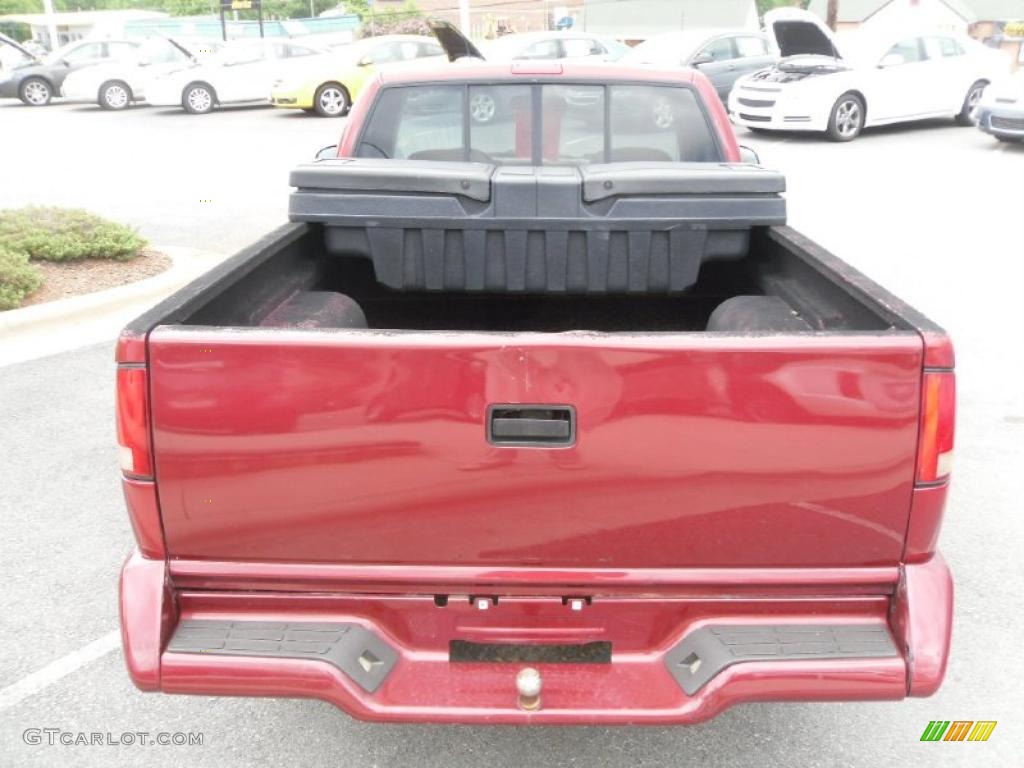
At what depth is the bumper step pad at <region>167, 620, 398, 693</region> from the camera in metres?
2.22

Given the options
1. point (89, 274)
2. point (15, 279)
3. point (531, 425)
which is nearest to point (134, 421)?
point (531, 425)

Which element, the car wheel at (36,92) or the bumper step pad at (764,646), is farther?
the car wheel at (36,92)

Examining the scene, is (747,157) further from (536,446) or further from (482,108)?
(536,446)

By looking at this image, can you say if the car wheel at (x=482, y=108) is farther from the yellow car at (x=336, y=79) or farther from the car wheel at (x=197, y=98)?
the car wheel at (x=197, y=98)

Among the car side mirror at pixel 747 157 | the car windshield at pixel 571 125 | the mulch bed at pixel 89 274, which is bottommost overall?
the mulch bed at pixel 89 274

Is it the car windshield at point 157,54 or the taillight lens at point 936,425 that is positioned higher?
the car windshield at point 157,54

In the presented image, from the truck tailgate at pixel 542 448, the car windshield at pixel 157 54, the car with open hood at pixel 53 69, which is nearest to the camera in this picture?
the truck tailgate at pixel 542 448

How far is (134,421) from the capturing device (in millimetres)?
2121

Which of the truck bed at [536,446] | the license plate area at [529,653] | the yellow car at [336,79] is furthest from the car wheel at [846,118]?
the license plate area at [529,653]

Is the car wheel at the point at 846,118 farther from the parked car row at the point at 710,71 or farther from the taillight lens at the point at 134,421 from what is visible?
the taillight lens at the point at 134,421

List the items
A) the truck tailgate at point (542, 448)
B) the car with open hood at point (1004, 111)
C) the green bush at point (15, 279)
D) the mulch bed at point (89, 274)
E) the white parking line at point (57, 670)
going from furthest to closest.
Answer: the car with open hood at point (1004, 111) < the mulch bed at point (89, 274) < the green bush at point (15, 279) < the white parking line at point (57, 670) < the truck tailgate at point (542, 448)

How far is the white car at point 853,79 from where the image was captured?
15117 mm

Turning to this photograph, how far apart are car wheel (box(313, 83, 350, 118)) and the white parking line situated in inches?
717

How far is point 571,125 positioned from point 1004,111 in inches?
490
